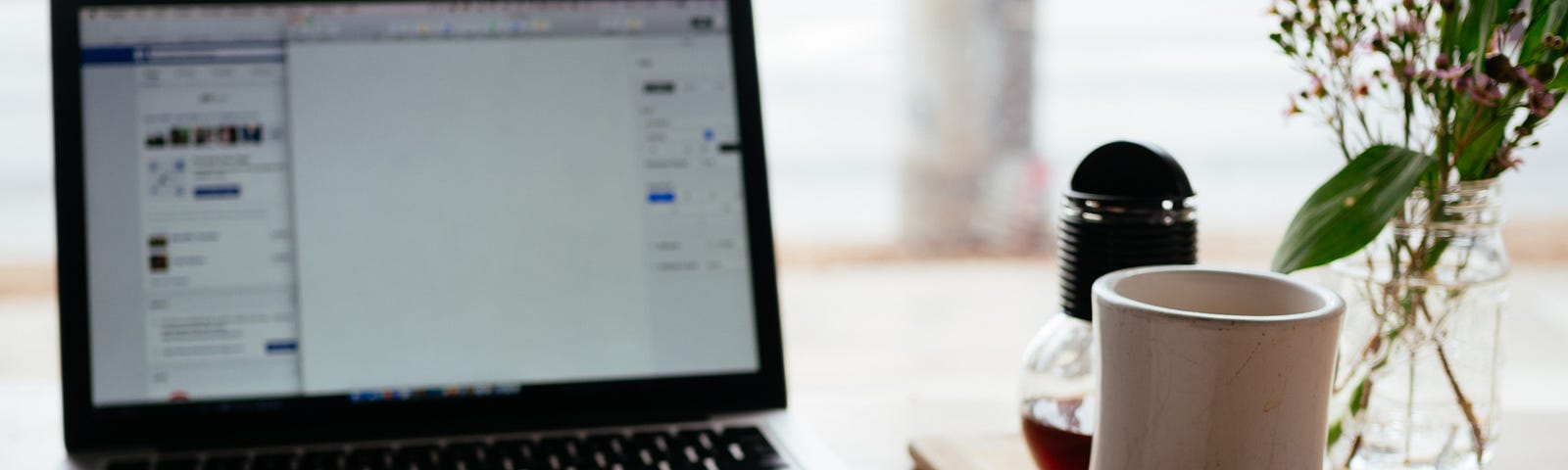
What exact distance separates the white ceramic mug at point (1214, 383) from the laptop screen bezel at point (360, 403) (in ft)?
0.88

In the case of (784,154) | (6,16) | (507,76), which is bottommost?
(507,76)

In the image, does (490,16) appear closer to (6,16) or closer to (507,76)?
(507,76)

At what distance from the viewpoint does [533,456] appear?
68 cm

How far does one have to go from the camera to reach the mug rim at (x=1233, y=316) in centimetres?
48

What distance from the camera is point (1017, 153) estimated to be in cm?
366

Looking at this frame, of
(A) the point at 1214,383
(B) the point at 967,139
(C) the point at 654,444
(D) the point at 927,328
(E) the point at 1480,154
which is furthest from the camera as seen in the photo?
(B) the point at 967,139

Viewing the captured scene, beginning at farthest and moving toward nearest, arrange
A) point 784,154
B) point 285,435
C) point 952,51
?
point 784,154, point 952,51, point 285,435

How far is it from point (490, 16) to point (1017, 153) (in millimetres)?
3033

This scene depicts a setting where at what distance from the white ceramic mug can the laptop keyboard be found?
212 mm

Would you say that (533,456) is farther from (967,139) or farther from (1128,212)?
(967,139)

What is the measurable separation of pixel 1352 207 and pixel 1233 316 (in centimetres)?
12

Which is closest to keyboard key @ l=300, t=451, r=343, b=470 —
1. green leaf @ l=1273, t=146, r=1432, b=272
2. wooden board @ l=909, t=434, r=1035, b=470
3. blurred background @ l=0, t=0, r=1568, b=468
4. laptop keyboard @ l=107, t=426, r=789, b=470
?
laptop keyboard @ l=107, t=426, r=789, b=470

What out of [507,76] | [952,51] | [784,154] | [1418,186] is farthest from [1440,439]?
[784,154]

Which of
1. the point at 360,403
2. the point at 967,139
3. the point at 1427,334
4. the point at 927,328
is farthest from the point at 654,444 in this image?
the point at 967,139
